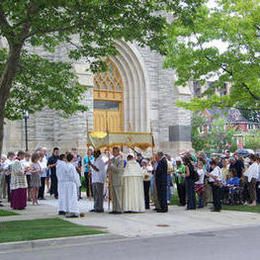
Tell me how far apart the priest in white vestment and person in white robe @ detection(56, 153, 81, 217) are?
174 centimetres

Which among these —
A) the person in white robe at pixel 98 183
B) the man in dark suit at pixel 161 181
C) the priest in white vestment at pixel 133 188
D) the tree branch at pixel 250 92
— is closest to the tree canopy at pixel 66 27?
the person in white robe at pixel 98 183

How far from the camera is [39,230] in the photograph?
38.5ft

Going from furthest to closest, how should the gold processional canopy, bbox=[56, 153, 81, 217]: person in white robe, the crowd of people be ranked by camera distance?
the gold processional canopy → the crowd of people → bbox=[56, 153, 81, 217]: person in white robe

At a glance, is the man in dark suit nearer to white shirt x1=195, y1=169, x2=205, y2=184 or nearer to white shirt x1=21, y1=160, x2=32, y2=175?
white shirt x1=195, y1=169, x2=205, y2=184

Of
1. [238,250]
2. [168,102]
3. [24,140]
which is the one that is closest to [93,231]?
[238,250]

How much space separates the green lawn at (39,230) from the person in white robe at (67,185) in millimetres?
925

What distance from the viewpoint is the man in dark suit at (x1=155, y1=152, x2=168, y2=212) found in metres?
15.7

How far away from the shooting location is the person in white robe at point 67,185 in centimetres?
1436

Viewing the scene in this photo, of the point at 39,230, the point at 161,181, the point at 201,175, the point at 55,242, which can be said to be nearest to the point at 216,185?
the point at 201,175

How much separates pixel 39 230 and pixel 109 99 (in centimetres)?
1962

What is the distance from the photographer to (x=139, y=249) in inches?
384

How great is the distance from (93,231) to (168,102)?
826 inches

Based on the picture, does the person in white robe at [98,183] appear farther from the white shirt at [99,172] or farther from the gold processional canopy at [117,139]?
the gold processional canopy at [117,139]

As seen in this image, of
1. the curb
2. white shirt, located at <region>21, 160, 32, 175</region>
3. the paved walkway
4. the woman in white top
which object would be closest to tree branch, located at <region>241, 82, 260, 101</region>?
the woman in white top
